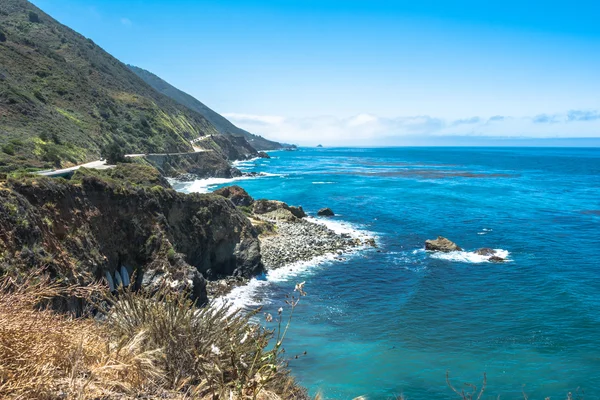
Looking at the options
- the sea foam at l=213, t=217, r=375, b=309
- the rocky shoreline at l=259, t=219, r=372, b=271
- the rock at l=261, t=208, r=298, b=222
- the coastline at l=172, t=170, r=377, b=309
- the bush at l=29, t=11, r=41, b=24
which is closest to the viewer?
the sea foam at l=213, t=217, r=375, b=309

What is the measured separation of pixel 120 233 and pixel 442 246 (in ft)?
86.5

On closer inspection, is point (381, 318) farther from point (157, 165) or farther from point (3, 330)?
point (157, 165)

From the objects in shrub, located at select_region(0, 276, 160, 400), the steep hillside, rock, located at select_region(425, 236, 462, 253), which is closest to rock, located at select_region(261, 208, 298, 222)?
rock, located at select_region(425, 236, 462, 253)

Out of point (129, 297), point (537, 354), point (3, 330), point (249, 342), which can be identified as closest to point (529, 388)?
point (537, 354)

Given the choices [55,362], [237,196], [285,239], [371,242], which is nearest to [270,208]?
[237,196]

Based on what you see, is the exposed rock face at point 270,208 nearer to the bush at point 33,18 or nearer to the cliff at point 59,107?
the cliff at point 59,107

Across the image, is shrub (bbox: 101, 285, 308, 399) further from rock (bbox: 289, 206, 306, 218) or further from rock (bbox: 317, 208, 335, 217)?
rock (bbox: 317, 208, 335, 217)

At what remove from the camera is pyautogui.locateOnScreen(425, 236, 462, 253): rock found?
35906 mm

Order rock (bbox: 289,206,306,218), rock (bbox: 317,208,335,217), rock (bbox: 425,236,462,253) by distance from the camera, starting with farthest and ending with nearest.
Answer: rock (bbox: 317,208,335,217)
rock (bbox: 289,206,306,218)
rock (bbox: 425,236,462,253)

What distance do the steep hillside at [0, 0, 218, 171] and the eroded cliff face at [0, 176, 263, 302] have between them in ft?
43.8

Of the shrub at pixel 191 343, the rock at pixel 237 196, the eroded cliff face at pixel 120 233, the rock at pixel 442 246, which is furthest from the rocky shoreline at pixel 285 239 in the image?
the shrub at pixel 191 343

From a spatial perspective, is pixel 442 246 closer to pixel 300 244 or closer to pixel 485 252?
pixel 485 252

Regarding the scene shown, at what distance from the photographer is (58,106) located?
66.9m

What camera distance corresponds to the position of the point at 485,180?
308ft
